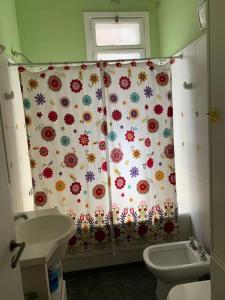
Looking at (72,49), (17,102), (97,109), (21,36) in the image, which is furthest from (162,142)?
(21,36)

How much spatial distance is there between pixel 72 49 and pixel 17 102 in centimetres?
109

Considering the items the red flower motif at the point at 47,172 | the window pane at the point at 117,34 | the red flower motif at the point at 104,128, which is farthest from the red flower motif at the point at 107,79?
the window pane at the point at 117,34

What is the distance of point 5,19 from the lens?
232cm

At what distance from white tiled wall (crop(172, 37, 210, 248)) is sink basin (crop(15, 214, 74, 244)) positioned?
1171 millimetres

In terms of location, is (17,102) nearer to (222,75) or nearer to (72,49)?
(72,49)

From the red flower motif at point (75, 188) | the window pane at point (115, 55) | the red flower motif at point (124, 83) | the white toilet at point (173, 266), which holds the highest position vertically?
the window pane at point (115, 55)

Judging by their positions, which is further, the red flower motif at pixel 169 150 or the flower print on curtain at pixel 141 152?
the red flower motif at pixel 169 150

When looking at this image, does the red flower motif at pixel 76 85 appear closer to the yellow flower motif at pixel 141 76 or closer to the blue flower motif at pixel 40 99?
the blue flower motif at pixel 40 99

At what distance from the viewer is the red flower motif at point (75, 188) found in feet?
7.95

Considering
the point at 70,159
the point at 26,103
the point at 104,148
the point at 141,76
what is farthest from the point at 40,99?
the point at 141,76

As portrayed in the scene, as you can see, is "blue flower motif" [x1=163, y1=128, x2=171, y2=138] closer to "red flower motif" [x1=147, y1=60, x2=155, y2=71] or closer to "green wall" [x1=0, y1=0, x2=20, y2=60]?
"red flower motif" [x1=147, y1=60, x2=155, y2=71]

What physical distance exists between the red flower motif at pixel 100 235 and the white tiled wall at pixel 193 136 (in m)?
0.82

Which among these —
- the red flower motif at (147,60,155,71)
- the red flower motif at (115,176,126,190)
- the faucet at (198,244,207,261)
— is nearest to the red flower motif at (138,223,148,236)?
the red flower motif at (115,176,126,190)

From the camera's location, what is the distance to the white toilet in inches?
75.5
